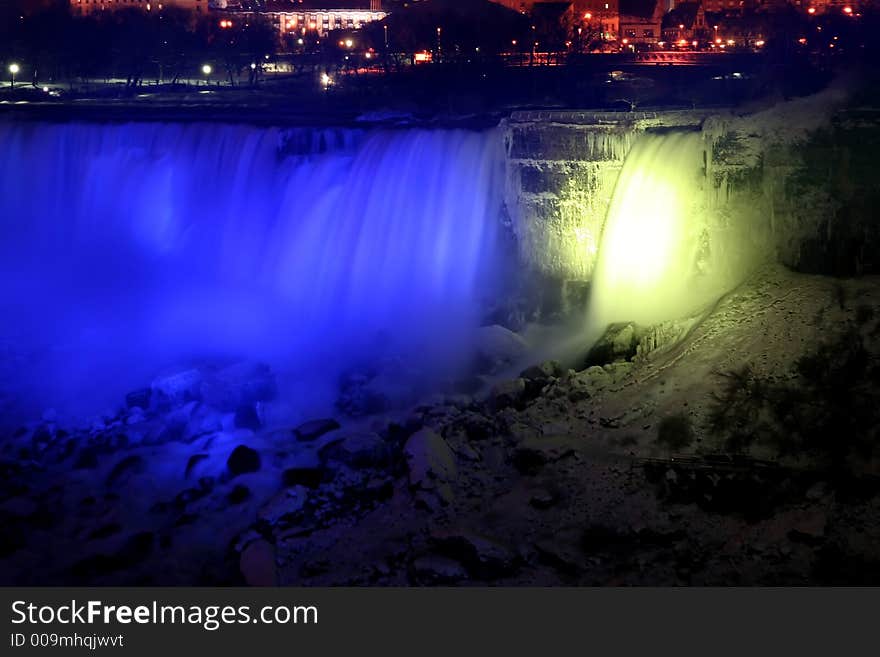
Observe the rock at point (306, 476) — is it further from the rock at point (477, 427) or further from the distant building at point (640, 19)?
the distant building at point (640, 19)

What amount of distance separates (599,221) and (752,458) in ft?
28.4

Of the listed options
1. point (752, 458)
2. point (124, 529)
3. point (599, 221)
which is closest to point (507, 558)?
point (752, 458)

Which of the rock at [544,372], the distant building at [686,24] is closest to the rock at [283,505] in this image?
the rock at [544,372]

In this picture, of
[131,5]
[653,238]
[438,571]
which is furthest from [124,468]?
[131,5]

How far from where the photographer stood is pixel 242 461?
1612 cm

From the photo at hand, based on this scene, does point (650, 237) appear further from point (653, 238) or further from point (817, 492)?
point (817, 492)

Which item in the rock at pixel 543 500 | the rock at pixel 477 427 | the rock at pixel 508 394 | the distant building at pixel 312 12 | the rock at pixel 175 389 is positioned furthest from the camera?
the distant building at pixel 312 12

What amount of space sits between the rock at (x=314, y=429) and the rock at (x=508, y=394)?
9.42 ft

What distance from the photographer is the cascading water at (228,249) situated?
876 inches

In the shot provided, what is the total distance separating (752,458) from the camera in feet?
44.3

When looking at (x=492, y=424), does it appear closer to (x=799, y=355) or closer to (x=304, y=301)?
(x=799, y=355)

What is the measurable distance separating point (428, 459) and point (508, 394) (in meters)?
2.77

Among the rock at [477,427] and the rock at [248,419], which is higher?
the rock at [477,427]

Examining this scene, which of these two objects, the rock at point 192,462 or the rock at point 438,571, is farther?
the rock at point 192,462
